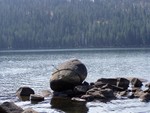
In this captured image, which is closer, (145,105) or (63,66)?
(145,105)

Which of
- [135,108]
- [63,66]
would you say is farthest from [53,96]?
[135,108]

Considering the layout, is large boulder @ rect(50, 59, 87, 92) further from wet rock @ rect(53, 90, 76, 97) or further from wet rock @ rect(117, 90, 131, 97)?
wet rock @ rect(117, 90, 131, 97)

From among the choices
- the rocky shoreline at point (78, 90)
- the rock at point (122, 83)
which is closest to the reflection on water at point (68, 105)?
the rocky shoreline at point (78, 90)

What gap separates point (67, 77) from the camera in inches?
1905

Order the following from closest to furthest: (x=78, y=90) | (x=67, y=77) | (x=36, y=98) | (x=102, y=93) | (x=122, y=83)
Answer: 1. (x=36, y=98)
2. (x=102, y=93)
3. (x=78, y=90)
4. (x=67, y=77)
5. (x=122, y=83)

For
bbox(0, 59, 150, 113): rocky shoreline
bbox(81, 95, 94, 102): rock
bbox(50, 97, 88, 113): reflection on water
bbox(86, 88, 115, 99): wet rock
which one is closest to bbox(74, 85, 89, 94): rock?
bbox(0, 59, 150, 113): rocky shoreline

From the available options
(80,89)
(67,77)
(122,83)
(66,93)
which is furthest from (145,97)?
(67,77)

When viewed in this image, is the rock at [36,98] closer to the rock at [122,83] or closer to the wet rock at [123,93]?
the wet rock at [123,93]

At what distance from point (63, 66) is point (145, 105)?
593 inches

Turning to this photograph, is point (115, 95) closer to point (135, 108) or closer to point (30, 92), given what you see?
point (135, 108)

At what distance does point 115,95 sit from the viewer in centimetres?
4594

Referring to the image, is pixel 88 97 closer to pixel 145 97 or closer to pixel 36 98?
pixel 36 98

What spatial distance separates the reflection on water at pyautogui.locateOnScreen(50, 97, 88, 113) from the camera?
37750 mm

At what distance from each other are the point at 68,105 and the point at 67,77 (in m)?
8.36
